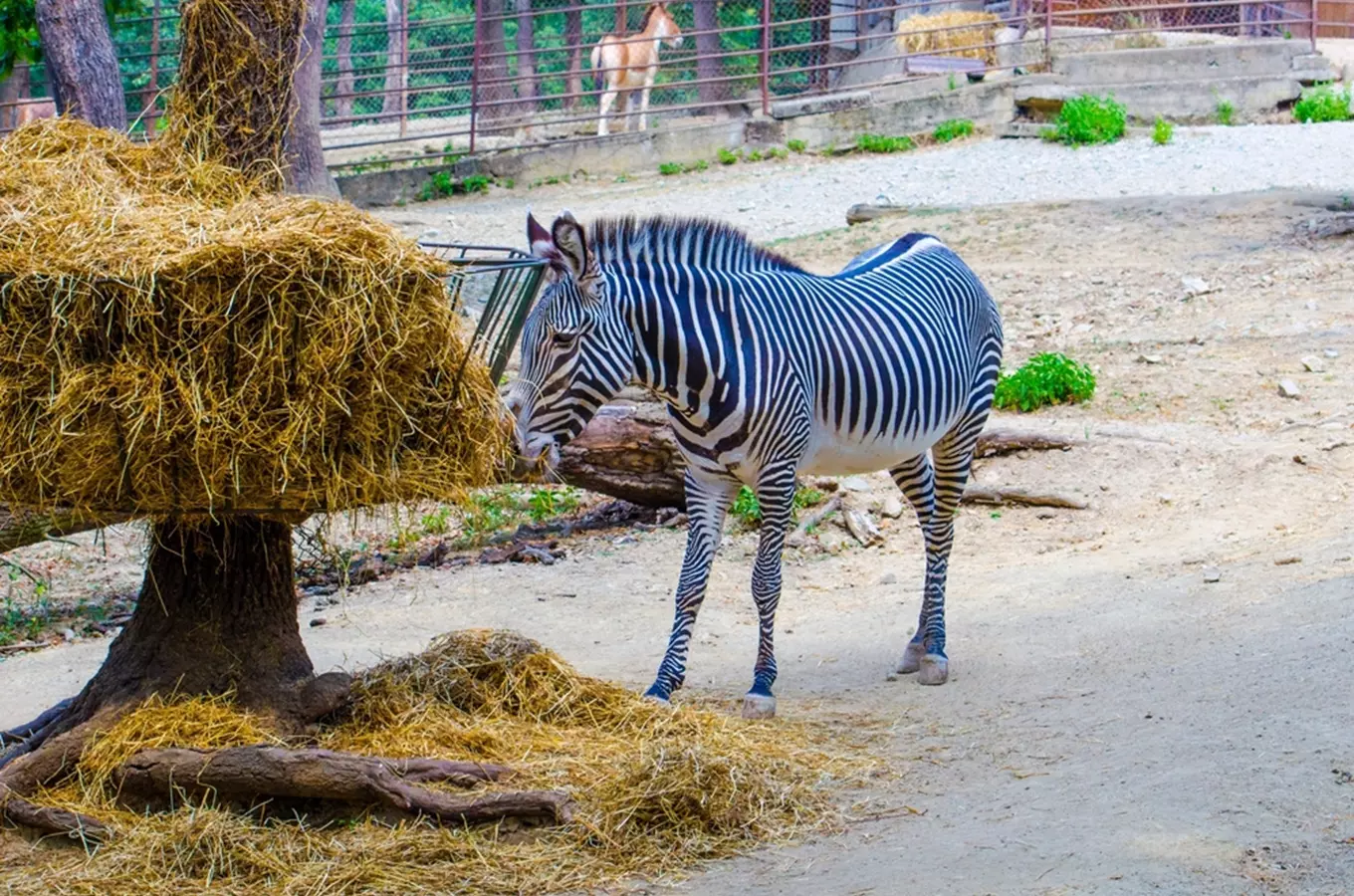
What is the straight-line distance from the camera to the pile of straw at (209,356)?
4.39 m

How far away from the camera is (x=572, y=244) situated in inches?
234

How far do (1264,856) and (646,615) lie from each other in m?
4.38

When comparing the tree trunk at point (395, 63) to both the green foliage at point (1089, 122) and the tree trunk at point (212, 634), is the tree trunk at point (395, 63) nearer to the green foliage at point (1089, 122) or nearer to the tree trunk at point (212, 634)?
the green foliage at point (1089, 122)

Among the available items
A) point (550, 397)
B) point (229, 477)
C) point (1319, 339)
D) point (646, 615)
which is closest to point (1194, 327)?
point (1319, 339)

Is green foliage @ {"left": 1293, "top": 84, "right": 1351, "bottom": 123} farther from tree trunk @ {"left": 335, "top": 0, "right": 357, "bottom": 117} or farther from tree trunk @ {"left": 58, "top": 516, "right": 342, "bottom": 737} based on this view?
tree trunk @ {"left": 58, "top": 516, "right": 342, "bottom": 737}

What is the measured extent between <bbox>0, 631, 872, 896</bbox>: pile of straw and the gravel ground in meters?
10.7

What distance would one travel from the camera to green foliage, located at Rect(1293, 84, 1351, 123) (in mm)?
19312

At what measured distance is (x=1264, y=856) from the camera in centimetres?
439

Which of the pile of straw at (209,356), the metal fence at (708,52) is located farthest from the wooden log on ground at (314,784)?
the metal fence at (708,52)

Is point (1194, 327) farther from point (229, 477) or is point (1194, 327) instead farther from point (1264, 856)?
point (229, 477)

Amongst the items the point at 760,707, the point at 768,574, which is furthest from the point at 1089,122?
the point at 760,707

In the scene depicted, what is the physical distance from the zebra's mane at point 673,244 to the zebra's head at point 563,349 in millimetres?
241

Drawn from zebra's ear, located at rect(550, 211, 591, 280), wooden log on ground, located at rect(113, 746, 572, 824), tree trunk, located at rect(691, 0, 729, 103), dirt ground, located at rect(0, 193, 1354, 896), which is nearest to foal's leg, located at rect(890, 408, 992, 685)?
dirt ground, located at rect(0, 193, 1354, 896)

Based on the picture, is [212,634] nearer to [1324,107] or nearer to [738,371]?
[738,371]
